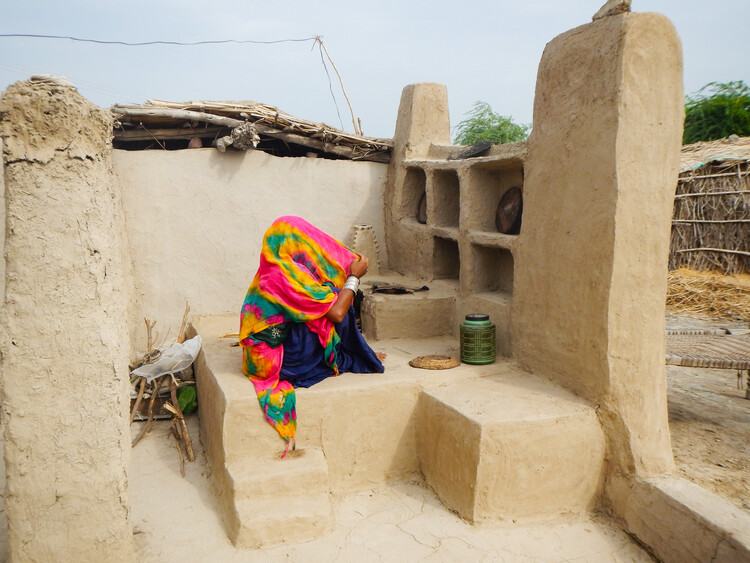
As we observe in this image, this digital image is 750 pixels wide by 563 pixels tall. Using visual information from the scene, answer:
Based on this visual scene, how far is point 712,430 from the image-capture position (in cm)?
422

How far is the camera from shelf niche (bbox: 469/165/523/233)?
507 cm

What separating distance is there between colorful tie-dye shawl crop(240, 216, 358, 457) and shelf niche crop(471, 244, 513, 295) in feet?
4.99

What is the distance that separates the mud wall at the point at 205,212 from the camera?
18.6 ft

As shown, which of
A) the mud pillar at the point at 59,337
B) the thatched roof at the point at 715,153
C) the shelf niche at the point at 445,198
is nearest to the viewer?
the mud pillar at the point at 59,337

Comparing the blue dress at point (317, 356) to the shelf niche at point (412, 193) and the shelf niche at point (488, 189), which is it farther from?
the shelf niche at point (412, 193)

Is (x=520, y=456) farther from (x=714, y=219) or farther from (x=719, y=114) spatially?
(x=719, y=114)

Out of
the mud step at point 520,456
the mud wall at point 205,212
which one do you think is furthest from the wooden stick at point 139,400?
the mud step at point 520,456

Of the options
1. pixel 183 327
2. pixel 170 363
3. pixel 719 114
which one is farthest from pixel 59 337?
pixel 719 114

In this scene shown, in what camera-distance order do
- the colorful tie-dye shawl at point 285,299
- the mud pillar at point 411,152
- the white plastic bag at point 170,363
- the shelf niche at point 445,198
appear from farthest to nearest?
1. the mud pillar at point 411,152
2. the shelf niche at point 445,198
3. the white plastic bag at point 170,363
4. the colorful tie-dye shawl at point 285,299

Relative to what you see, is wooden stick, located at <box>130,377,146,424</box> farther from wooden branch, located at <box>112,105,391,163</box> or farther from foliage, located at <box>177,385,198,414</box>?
wooden branch, located at <box>112,105,391,163</box>

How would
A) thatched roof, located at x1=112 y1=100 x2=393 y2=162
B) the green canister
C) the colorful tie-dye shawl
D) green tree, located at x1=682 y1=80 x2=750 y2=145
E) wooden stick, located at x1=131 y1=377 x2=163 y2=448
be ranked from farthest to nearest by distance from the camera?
green tree, located at x1=682 y1=80 x2=750 y2=145
thatched roof, located at x1=112 y1=100 x2=393 y2=162
wooden stick, located at x1=131 y1=377 x2=163 y2=448
the green canister
the colorful tie-dye shawl

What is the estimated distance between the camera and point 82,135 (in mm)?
2521

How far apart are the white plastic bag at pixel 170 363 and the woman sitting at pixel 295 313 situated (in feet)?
3.90

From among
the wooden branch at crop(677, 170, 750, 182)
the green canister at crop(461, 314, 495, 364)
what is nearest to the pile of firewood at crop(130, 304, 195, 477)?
the green canister at crop(461, 314, 495, 364)
